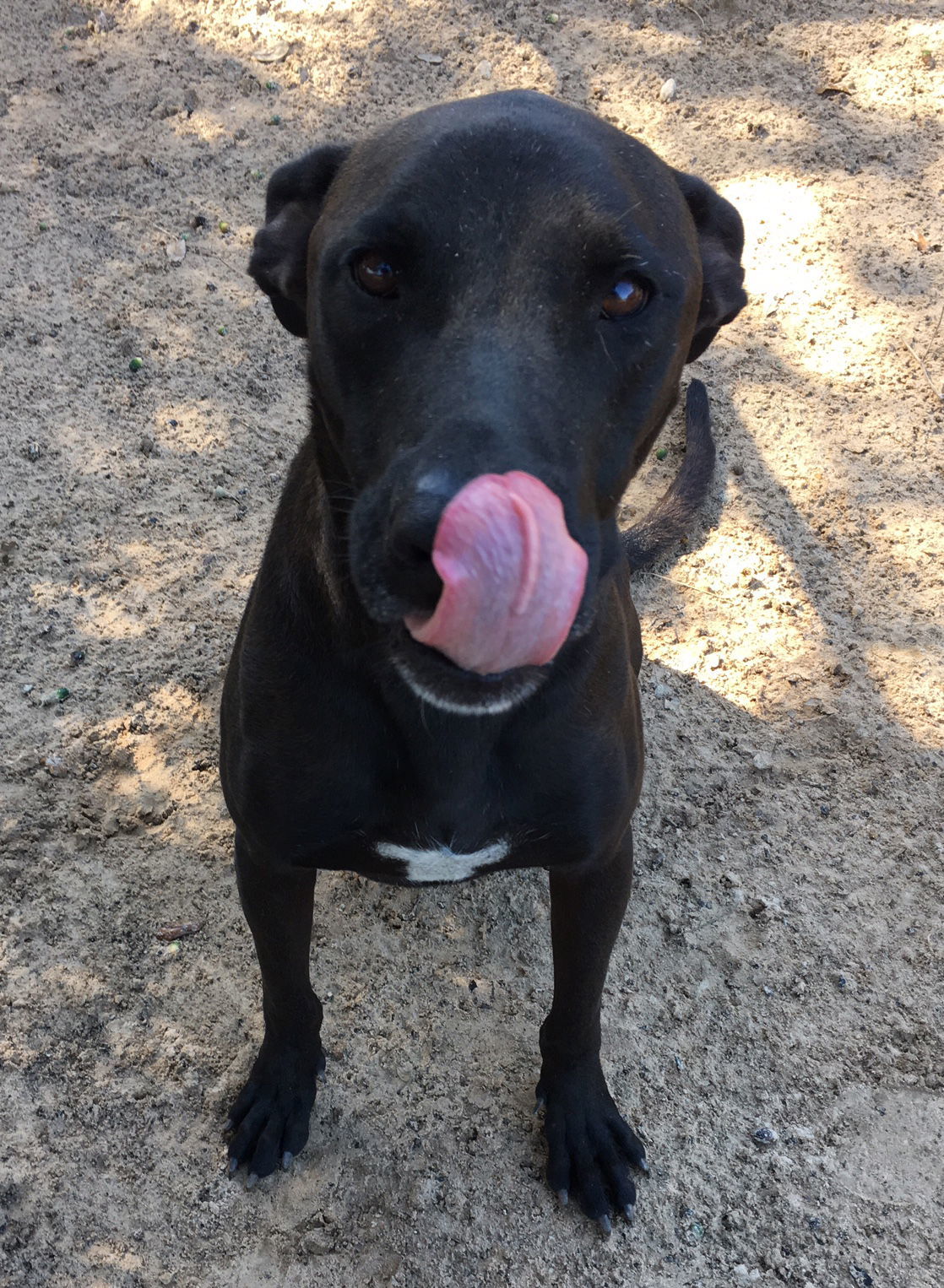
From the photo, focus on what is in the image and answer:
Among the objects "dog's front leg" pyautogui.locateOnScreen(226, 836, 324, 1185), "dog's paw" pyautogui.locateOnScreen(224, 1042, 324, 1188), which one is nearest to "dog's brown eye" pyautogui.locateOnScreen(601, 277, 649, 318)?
"dog's front leg" pyautogui.locateOnScreen(226, 836, 324, 1185)

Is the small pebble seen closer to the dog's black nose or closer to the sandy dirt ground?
the sandy dirt ground

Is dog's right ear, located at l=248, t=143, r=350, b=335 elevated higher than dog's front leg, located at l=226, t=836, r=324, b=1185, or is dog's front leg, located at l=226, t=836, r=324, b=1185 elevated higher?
dog's right ear, located at l=248, t=143, r=350, b=335

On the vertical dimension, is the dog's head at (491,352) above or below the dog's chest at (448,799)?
above

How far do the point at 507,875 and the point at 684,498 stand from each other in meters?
1.45

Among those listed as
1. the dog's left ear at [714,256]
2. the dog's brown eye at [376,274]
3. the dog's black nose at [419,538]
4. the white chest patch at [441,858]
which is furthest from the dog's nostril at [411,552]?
the dog's left ear at [714,256]

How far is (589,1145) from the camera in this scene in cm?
254

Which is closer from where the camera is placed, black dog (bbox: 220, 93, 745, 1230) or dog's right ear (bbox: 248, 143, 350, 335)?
black dog (bbox: 220, 93, 745, 1230)

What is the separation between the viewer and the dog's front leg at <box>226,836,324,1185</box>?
7.61ft

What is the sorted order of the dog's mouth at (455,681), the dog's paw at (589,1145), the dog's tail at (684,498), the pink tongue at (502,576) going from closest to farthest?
the pink tongue at (502,576) → the dog's mouth at (455,681) → the dog's paw at (589,1145) → the dog's tail at (684,498)

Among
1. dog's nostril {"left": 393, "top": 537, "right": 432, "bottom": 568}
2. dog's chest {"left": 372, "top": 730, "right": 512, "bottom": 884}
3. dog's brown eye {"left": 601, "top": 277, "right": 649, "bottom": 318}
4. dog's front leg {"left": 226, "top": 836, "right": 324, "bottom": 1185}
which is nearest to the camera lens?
dog's nostril {"left": 393, "top": 537, "right": 432, "bottom": 568}

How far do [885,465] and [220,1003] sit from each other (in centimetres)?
294

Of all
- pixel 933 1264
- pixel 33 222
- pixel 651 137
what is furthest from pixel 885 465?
pixel 33 222

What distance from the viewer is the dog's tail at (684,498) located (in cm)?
367

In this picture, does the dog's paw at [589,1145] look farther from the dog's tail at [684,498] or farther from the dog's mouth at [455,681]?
the dog's tail at [684,498]
